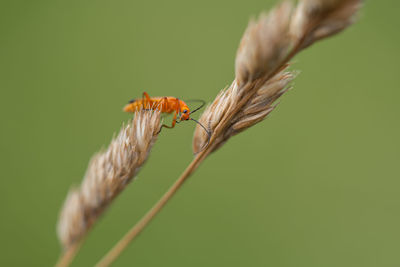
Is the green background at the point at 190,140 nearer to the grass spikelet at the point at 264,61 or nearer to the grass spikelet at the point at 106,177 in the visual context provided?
the grass spikelet at the point at 106,177

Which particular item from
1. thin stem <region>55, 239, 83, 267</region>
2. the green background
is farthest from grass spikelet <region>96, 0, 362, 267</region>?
the green background

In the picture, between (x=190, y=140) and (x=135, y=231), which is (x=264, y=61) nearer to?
(x=135, y=231)

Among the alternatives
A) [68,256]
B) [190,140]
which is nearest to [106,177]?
[68,256]

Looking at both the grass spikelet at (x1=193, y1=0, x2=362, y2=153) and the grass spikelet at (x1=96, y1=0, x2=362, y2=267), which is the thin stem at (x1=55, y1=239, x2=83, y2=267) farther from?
the grass spikelet at (x1=193, y1=0, x2=362, y2=153)

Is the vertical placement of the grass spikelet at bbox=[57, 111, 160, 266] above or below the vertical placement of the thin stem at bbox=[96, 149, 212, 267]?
above

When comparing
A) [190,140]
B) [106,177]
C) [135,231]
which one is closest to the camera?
[135,231]

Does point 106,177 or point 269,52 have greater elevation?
point 269,52
